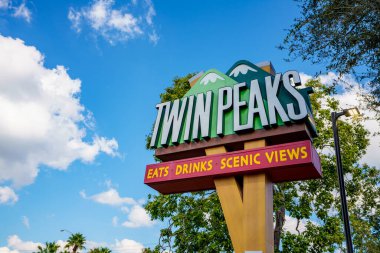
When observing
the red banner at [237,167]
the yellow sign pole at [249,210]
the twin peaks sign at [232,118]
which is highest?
the twin peaks sign at [232,118]

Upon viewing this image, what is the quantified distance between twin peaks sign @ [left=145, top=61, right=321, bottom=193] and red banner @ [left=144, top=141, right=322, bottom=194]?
29 millimetres

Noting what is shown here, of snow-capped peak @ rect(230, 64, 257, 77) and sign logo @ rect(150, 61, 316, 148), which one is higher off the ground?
snow-capped peak @ rect(230, 64, 257, 77)

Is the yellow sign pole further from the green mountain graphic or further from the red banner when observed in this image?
the green mountain graphic

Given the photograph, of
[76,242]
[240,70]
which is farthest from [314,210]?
[76,242]

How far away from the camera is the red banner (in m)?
7.86

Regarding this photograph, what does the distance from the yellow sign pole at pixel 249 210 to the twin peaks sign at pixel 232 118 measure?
34 cm

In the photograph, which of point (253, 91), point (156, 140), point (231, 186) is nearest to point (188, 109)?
point (156, 140)

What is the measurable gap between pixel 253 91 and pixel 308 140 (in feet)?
6.89

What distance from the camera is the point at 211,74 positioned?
10703 millimetres

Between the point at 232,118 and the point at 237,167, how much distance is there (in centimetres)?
151

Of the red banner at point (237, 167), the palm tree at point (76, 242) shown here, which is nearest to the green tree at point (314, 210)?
the red banner at point (237, 167)

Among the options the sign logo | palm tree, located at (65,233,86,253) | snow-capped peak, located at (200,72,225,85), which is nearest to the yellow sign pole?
the sign logo

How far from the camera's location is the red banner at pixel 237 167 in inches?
309

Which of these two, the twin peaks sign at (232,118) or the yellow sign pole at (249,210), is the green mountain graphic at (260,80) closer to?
the twin peaks sign at (232,118)
